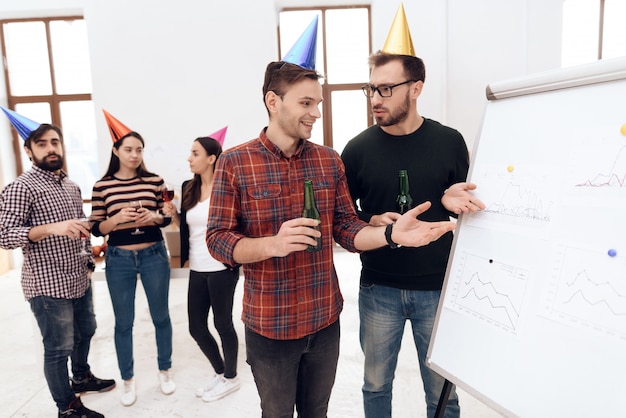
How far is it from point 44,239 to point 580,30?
627 centimetres

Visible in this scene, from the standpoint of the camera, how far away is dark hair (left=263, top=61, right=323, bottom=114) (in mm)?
1342

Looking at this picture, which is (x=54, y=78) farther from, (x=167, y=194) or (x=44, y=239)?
(x=44, y=239)

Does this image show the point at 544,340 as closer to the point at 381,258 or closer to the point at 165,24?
the point at 381,258

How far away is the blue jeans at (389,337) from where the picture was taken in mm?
1623

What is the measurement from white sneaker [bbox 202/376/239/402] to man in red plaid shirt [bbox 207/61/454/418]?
113 cm

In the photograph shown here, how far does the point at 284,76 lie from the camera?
1.35 meters

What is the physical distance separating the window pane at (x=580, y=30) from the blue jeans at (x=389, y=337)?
517cm

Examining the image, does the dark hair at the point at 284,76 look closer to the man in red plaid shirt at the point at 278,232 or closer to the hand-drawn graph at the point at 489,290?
the man in red plaid shirt at the point at 278,232

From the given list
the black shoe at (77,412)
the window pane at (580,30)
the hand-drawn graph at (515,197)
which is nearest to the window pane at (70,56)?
the black shoe at (77,412)

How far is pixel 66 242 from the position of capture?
2.16 metres

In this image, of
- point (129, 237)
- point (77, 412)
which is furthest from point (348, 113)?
point (77, 412)

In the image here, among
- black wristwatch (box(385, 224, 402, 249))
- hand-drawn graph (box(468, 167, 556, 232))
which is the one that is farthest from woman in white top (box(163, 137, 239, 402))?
hand-drawn graph (box(468, 167, 556, 232))

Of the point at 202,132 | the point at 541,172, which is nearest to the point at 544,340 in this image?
the point at 541,172

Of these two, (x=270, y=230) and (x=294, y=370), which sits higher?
(x=270, y=230)
